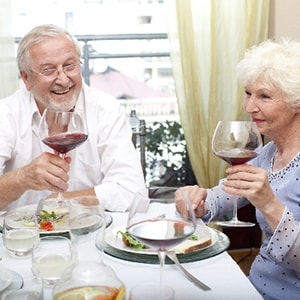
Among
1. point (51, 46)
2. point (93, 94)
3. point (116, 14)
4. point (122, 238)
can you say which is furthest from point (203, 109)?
point (122, 238)

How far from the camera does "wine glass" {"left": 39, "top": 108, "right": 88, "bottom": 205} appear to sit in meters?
1.66

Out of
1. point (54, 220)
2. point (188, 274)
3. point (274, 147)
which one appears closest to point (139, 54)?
point (274, 147)

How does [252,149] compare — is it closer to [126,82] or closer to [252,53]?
[252,53]

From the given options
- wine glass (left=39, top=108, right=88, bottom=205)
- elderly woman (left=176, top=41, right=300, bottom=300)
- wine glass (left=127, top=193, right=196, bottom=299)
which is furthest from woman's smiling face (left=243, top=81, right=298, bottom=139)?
wine glass (left=127, top=193, right=196, bottom=299)

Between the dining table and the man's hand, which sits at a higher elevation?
the man's hand

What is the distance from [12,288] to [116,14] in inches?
93.0

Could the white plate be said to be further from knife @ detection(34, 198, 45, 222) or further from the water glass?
the water glass

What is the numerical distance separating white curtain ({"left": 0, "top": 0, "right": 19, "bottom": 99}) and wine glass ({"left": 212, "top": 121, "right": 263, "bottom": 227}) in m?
1.69

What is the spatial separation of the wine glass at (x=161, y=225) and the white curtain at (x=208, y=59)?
1.94m

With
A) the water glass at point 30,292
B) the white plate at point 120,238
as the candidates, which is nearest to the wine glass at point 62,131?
the white plate at point 120,238

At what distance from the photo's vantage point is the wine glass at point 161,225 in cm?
109

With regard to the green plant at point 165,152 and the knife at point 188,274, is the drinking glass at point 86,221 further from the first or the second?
the green plant at point 165,152

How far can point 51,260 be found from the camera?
1.19m

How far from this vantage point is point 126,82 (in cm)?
336
